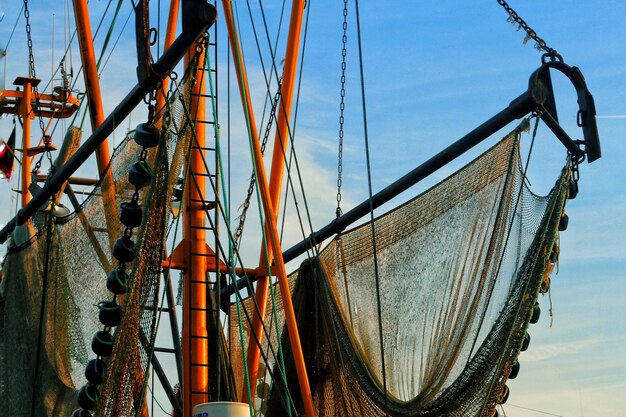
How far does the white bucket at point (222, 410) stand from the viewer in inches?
334

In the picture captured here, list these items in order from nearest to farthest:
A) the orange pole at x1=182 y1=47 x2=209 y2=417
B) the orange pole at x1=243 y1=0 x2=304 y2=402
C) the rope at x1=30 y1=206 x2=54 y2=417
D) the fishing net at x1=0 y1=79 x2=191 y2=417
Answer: the fishing net at x1=0 y1=79 x2=191 y2=417 < the orange pole at x1=182 y1=47 x2=209 y2=417 < the rope at x1=30 y1=206 x2=54 y2=417 < the orange pole at x1=243 y1=0 x2=304 y2=402

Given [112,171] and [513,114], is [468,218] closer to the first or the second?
[513,114]

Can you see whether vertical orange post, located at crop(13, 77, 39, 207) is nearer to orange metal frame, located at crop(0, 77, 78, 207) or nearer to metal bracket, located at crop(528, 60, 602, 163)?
orange metal frame, located at crop(0, 77, 78, 207)

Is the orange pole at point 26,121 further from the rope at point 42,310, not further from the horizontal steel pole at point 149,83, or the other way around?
the horizontal steel pole at point 149,83

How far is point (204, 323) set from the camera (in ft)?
35.3

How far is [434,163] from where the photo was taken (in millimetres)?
11047

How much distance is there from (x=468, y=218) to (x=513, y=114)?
0.98 m

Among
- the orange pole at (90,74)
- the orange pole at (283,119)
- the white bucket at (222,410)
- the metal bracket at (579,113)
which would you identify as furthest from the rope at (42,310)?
the metal bracket at (579,113)

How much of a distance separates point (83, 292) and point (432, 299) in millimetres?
3153

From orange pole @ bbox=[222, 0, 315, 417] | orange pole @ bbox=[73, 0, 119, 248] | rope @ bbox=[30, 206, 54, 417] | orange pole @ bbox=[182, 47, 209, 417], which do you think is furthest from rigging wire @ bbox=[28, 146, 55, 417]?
orange pole @ bbox=[222, 0, 315, 417]

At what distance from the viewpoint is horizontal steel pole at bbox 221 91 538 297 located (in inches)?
393

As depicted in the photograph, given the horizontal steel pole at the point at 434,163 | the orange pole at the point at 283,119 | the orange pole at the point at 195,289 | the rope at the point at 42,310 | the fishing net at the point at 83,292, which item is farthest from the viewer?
the orange pole at the point at 283,119

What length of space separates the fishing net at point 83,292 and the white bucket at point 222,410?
974mm

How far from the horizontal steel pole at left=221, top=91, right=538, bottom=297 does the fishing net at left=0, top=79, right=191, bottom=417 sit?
1.10m
